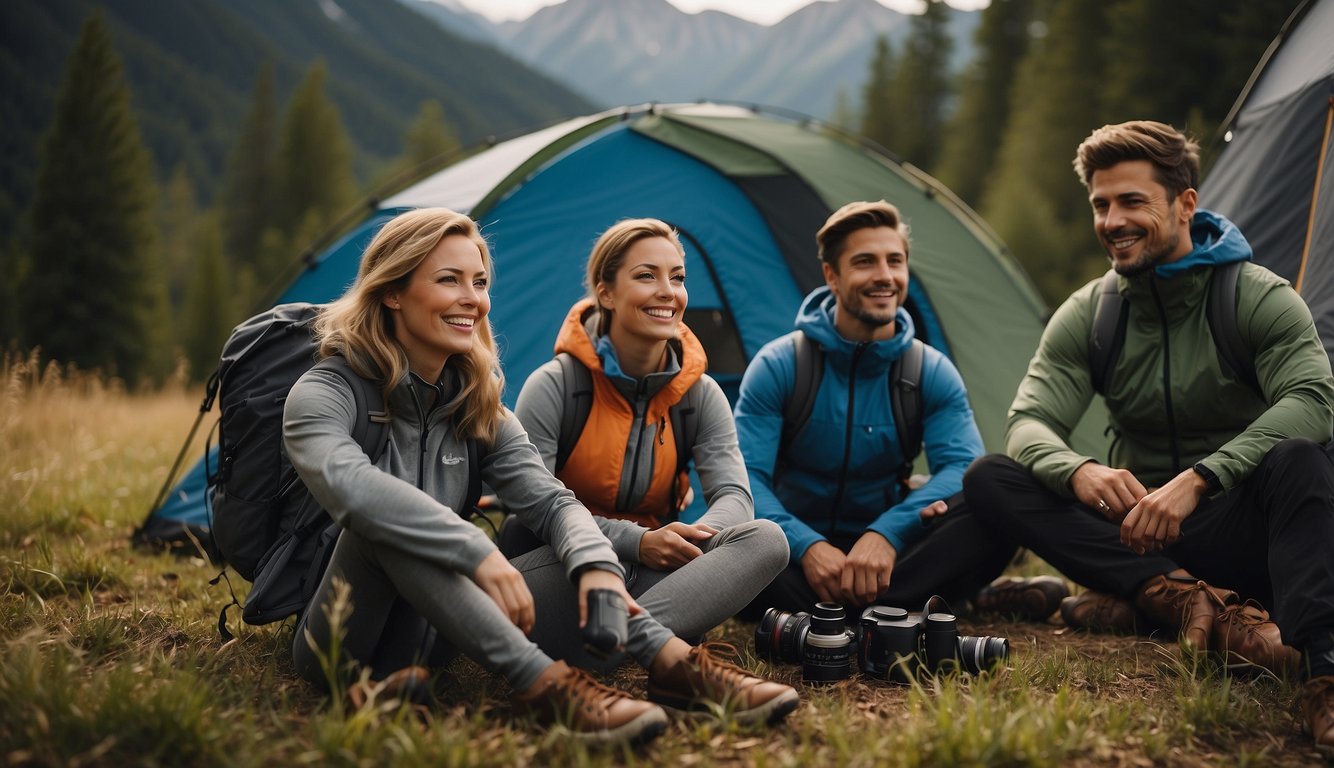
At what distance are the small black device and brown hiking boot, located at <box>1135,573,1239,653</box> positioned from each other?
191cm

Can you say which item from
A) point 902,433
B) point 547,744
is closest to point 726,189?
point 902,433

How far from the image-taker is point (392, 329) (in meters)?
3.08

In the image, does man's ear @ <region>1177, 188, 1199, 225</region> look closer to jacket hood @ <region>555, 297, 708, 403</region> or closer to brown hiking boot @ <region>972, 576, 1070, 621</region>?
brown hiking boot @ <region>972, 576, 1070, 621</region>

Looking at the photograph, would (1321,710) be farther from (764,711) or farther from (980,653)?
(764,711)

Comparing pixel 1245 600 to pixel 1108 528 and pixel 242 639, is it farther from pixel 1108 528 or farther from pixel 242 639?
pixel 242 639

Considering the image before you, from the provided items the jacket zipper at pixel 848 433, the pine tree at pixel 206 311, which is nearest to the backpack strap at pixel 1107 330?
the jacket zipper at pixel 848 433

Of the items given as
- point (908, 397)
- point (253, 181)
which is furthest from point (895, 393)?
point (253, 181)

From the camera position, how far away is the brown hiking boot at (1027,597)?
13.1 ft

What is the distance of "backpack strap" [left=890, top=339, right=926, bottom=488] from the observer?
13.0 ft

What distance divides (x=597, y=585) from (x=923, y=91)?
41366 mm

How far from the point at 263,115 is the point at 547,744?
51850 mm

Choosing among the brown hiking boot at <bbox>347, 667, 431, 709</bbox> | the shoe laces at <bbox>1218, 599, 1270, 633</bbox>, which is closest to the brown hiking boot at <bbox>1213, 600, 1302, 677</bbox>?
the shoe laces at <bbox>1218, 599, 1270, 633</bbox>

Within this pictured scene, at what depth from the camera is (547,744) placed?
7.67 feet

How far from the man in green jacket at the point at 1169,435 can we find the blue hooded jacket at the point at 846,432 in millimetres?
273
